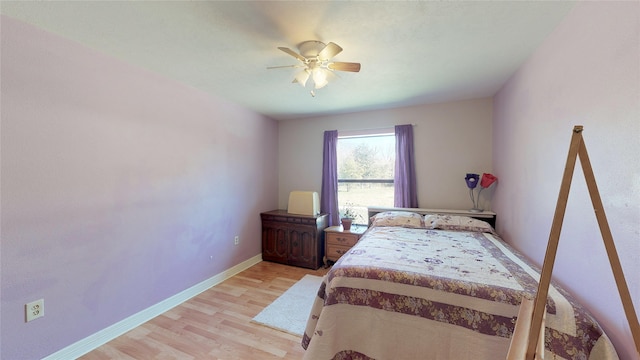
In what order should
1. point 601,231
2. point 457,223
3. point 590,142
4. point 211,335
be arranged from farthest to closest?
point 457,223, point 211,335, point 590,142, point 601,231

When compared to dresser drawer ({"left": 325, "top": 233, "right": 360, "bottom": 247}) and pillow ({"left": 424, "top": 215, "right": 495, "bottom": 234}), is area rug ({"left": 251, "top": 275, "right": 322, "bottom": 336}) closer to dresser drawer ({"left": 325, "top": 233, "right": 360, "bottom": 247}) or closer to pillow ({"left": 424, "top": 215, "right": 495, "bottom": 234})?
dresser drawer ({"left": 325, "top": 233, "right": 360, "bottom": 247})

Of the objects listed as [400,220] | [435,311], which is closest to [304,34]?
[435,311]

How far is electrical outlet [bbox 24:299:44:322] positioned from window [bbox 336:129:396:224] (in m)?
3.32

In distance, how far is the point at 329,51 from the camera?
5.61 ft

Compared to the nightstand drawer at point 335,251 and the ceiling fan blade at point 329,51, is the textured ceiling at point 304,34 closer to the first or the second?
the ceiling fan blade at point 329,51

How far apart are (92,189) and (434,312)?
2.67 metres

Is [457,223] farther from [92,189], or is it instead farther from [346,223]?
[92,189]

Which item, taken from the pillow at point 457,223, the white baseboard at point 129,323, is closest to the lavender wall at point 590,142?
the pillow at point 457,223

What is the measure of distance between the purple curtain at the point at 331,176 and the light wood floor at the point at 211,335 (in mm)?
1516

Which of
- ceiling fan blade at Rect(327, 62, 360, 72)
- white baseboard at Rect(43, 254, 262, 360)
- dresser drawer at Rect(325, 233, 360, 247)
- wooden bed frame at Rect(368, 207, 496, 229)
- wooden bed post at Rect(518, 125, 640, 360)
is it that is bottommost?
white baseboard at Rect(43, 254, 262, 360)

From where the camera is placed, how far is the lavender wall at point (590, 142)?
1110 mm

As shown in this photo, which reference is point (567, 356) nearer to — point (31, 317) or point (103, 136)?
point (31, 317)

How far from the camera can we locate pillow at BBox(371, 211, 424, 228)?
115 inches

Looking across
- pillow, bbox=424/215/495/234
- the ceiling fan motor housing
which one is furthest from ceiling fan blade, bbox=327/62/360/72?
pillow, bbox=424/215/495/234
